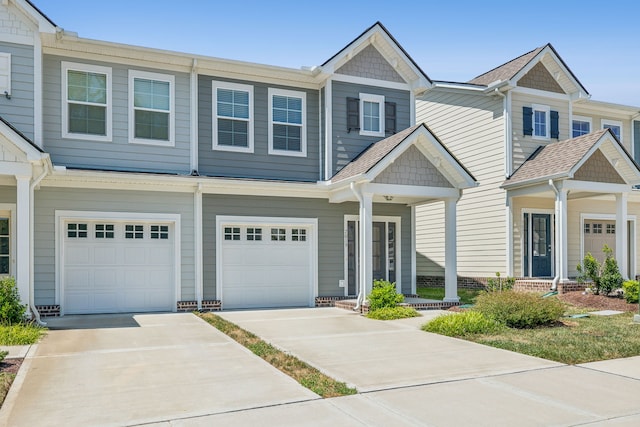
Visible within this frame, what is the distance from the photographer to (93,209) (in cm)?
1237

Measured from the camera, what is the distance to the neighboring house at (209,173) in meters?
12.0

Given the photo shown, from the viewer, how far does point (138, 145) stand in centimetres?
1297

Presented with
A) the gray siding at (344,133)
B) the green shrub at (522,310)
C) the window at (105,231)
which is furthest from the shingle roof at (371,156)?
the window at (105,231)

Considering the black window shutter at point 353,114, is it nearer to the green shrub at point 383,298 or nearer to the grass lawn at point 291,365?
the green shrub at point 383,298

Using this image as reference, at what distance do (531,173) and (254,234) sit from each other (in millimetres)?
8807

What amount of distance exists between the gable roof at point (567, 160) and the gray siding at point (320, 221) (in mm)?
4240

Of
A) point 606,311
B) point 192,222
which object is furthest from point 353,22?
point 606,311

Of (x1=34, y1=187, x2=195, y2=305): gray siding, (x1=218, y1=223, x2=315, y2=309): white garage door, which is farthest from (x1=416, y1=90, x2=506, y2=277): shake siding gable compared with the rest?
(x1=34, y1=187, x2=195, y2=305): gray siding

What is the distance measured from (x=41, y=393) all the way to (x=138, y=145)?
7.96 metres

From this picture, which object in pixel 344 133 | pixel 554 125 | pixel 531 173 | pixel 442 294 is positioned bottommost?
pixel 442 294

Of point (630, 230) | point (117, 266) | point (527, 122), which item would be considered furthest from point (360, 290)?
point (630, 230)

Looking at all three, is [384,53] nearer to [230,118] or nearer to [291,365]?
[230,118]

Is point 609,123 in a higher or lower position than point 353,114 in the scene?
higher

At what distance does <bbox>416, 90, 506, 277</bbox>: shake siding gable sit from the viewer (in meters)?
18.2
